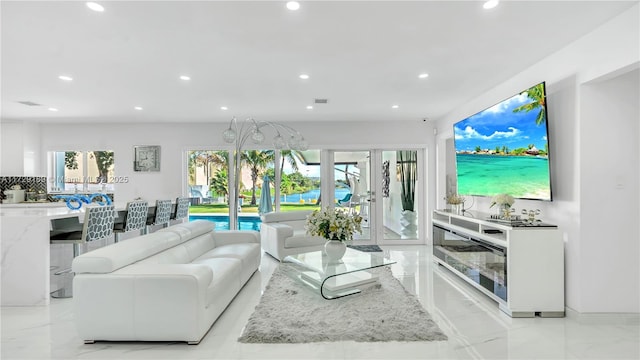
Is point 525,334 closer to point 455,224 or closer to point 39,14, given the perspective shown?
point 455,224

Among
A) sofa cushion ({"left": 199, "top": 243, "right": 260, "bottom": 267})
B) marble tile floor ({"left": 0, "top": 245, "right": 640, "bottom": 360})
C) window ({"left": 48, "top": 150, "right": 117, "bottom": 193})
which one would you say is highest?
window ({"left": 48, "top": 150, "right": 117, "bottom": 193})

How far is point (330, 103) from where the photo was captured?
A: 545 centimetres

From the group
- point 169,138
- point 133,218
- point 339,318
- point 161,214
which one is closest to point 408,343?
point 339,318

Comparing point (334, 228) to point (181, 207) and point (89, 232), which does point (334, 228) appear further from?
point (181, 207)

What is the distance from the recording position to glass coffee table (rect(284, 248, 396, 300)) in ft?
11.8

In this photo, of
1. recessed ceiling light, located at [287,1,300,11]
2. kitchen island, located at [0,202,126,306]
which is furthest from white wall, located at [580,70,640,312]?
kitchen island, located at [0,202,126,306]

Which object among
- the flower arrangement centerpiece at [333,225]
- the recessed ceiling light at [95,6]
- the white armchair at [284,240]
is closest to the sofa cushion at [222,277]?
the flower arrangement centerpiece at [333,225]

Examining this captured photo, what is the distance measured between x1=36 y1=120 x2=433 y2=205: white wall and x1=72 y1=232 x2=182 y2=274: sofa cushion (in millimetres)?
3898

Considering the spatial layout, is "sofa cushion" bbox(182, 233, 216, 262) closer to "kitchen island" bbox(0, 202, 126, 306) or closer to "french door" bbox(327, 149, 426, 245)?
"kitchen island" bbox(0, 202, 126, 306)

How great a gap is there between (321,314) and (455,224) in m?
2.31

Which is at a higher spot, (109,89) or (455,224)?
(109,89)

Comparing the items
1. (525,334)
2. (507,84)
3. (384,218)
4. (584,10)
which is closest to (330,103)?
(507,84)

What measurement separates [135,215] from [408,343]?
377 centimetres

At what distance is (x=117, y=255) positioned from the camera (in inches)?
109
